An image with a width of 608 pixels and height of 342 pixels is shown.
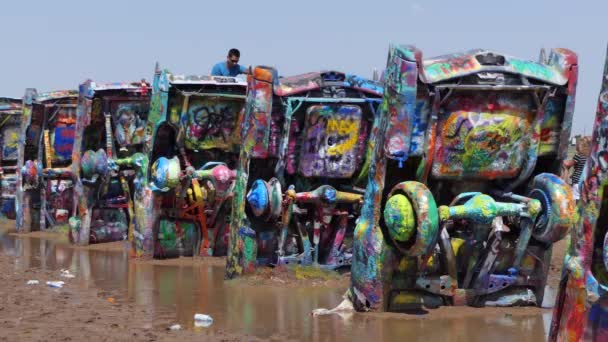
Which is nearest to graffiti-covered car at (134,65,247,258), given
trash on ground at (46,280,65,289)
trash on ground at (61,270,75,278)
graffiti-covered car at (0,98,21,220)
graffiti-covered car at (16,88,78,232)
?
trash on ground at (61,270,75,278)

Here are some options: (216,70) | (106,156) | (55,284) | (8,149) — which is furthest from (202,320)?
(8,149)

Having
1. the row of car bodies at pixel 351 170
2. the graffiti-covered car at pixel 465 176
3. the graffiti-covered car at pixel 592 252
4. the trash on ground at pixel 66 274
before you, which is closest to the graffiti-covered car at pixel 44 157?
the row of car bodies at pixel 351 170

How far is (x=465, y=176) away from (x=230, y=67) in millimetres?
6687

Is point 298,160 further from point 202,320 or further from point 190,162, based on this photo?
point 202,320

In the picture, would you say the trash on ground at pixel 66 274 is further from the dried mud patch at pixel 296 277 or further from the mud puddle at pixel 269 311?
the dried mud patch at pixel 296 277

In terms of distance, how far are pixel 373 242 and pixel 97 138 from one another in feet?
23.0

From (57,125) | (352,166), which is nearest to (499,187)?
(352,166)

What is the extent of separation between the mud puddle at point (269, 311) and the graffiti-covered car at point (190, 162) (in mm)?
633

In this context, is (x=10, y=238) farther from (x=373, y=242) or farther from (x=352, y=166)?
(x=373, y=242)

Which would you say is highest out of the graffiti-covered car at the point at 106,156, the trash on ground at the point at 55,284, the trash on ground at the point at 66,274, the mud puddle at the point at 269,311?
the graffiti-covered car at the point at 106,156

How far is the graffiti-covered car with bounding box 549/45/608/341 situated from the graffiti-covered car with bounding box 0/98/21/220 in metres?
14.6

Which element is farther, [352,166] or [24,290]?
[352,166]

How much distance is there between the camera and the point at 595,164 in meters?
5.62

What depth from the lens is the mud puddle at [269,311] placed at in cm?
786
